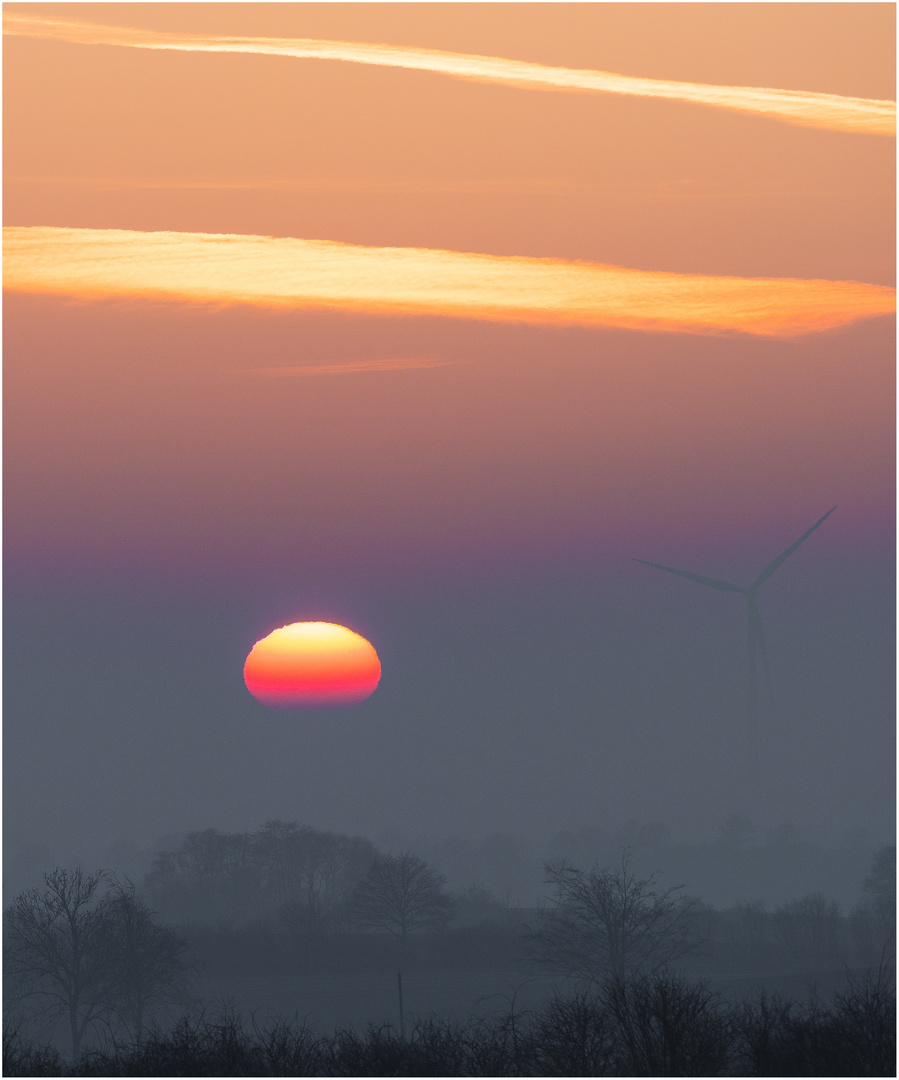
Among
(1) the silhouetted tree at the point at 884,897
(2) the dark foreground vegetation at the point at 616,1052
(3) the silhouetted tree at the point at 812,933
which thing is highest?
(2) the dark foreground vegetation at the point at 616,1052

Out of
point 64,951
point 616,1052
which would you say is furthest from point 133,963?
point 616,1052

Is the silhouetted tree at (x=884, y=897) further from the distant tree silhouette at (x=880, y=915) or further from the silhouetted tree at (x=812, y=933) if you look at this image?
the silhouetted tree at (x=812, y=933)

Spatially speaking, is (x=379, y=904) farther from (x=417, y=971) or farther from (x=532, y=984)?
(x=532, y=984)

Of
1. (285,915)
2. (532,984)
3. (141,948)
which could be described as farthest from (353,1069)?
(285,915)

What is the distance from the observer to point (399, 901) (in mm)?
158125

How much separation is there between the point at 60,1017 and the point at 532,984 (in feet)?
149

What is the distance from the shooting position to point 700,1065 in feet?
142

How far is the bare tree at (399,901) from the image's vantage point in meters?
157

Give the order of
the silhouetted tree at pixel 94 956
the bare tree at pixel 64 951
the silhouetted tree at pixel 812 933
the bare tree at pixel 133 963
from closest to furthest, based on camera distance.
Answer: the bare tree at pixel 64 951
the silhouetted tree at pixel 94 956
the bare tree at pixel 133 963
the silhouetted tree at pixel 812 933

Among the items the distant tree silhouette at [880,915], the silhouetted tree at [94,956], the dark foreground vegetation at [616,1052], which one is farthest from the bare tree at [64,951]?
the distant tree silhouette at [880,915]

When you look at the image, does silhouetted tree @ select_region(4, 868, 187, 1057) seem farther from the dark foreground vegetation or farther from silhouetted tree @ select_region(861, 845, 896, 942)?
silhouetted tree @ select_region(861, 845, 896, 942)

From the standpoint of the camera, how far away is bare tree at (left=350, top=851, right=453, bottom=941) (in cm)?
15662

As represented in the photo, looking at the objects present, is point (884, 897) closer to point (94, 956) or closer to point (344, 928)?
point (344, 928)

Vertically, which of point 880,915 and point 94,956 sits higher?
point 94,956
